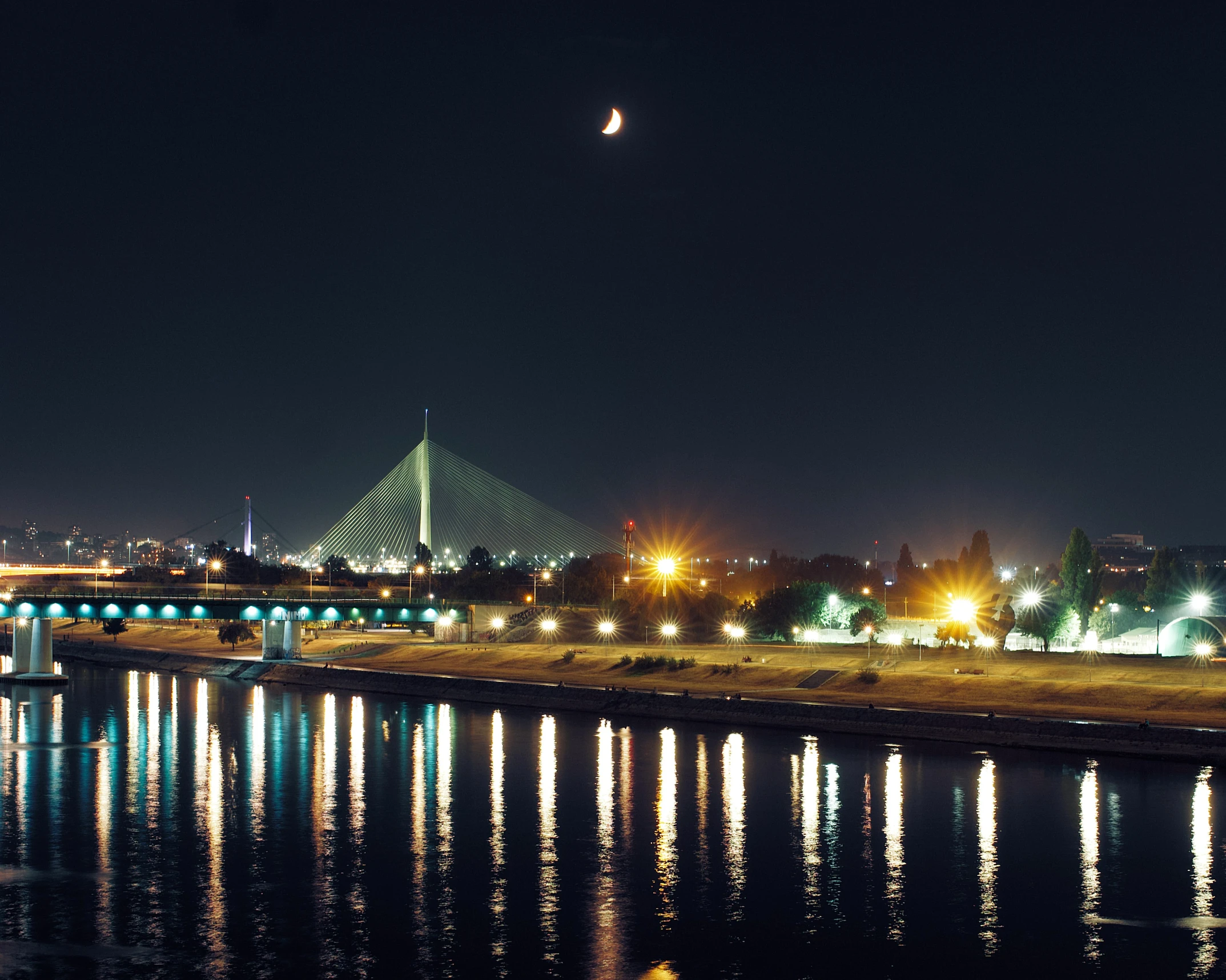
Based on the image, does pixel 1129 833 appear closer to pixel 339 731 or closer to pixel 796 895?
pixel 796 895

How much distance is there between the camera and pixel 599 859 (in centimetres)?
2705

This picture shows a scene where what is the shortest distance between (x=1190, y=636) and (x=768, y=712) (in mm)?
28888

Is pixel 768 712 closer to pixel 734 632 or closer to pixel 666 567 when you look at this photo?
pixel 734 632

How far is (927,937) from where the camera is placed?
2155cm

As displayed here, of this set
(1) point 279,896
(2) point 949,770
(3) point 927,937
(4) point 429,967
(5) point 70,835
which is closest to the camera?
(4) point 429,967

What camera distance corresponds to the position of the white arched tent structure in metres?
64.8

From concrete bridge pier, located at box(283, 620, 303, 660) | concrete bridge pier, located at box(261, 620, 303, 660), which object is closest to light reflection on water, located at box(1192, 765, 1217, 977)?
concrete bridge pier, located at box(283, 620, 303, 660)

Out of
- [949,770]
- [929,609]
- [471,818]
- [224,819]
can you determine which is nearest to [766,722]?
[949,770]

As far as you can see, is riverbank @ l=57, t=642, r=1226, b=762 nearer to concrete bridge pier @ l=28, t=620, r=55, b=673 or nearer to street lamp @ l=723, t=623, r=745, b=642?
concrete bridge pier @ l=28, t=620, r=55, b=673

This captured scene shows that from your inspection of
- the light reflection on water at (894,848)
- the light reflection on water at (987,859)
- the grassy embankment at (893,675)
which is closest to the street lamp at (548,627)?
the grassy embankment at (893,675)

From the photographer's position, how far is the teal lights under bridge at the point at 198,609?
7544 cm

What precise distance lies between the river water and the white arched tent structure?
28039mm

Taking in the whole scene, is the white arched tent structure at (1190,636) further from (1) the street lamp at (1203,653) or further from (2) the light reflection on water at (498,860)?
(2) the light reflection on water at (498,860)

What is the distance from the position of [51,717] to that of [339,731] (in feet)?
44.8
